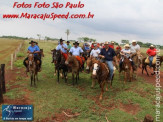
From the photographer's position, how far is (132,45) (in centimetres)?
1174

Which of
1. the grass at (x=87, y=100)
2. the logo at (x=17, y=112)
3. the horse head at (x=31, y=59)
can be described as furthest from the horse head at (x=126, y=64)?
the logo at (x=17, y=112)

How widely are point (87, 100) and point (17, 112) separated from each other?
327cm

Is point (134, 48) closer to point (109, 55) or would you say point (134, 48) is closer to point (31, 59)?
point (109, 55)

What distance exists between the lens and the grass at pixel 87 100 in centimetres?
620

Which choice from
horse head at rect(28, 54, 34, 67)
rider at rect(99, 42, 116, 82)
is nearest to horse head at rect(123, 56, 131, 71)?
rider at rect(99, 42, 116, 82)

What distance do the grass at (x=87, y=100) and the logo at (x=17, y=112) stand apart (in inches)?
10.6

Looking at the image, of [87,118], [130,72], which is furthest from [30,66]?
[130,72]

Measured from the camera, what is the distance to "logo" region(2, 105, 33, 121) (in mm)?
5919

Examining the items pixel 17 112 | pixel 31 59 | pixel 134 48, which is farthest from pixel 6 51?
pixel 17 112

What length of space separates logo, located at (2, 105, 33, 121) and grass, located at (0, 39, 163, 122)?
0.27 meters

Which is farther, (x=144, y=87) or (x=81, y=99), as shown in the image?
(x=144, y=87)

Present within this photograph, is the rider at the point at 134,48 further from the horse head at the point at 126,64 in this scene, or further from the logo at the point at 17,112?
the logo at the point at 17,112

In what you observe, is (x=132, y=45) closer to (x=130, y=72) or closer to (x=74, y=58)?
(x=130, y=72)

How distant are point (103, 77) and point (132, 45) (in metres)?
5.22
